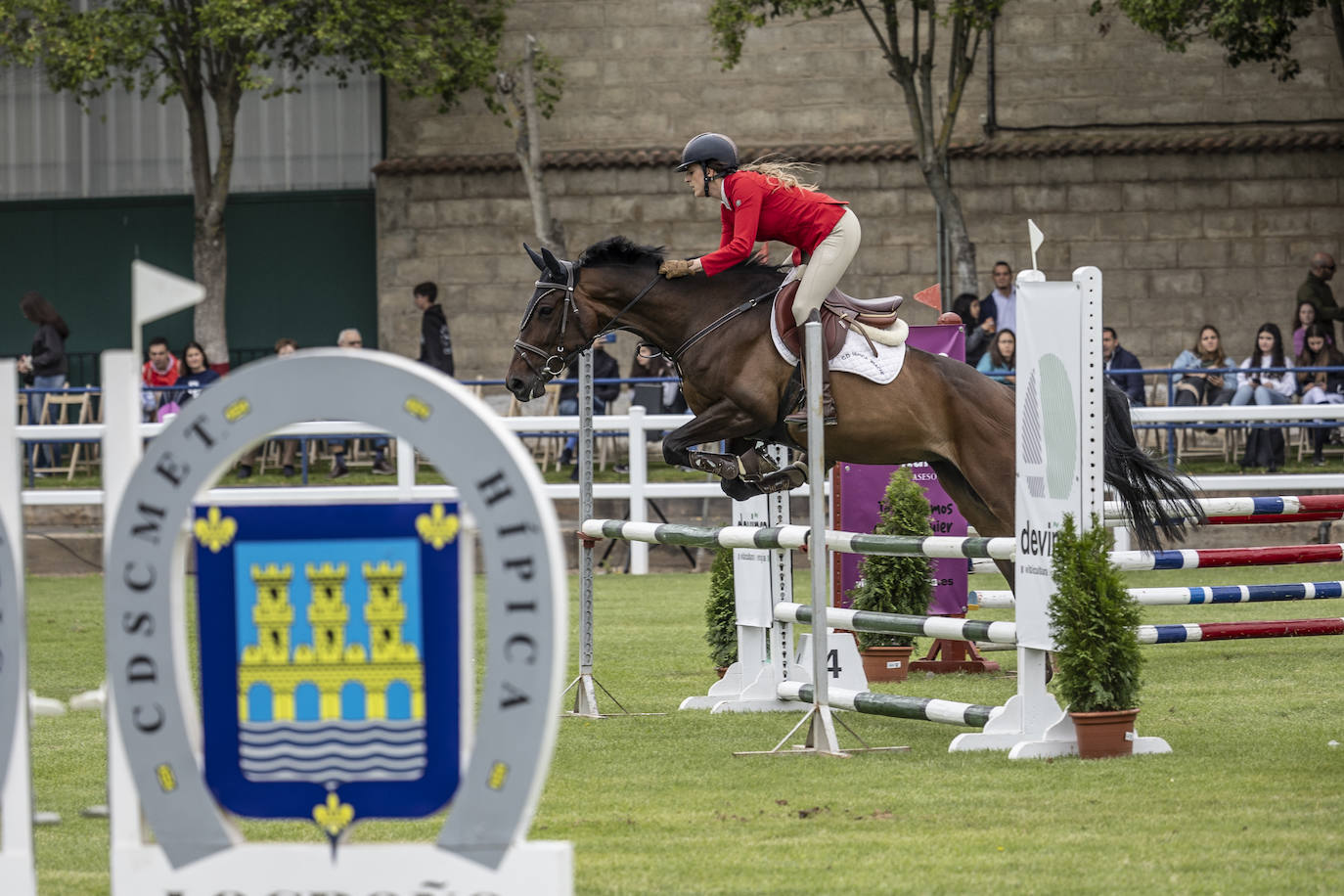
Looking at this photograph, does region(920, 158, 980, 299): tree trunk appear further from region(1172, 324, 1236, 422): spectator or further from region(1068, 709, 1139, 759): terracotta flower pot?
region(1068, 709, 1139, 759): terracotta flower pot

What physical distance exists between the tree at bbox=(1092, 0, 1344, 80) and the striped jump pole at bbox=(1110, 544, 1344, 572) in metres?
10.7

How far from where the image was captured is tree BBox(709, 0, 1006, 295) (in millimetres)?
18547

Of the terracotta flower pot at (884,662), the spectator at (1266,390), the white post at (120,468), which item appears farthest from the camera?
the spectator at (1266,390)

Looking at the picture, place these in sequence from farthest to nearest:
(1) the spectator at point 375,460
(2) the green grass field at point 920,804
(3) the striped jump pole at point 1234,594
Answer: (1) the spectator at point 375,460 < (3) the striped jump pole at point 1234,594 < (2) the green grass field at point 920,804

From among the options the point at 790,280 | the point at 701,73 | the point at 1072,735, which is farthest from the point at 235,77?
the point at 1072,735

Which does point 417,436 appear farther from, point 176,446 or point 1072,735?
point 1072,735

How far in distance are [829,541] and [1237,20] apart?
12.5 m

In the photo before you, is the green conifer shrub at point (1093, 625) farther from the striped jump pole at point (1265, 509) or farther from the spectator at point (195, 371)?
the spectator at point (195, 371)

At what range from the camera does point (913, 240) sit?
2083cm


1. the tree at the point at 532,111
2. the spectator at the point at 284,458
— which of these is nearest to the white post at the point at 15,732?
the spectator at the point at 284,458

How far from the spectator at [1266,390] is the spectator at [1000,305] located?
2.07 meters

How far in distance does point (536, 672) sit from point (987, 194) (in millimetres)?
18511

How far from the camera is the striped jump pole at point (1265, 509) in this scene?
6375 mm

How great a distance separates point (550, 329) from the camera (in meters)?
7.48
